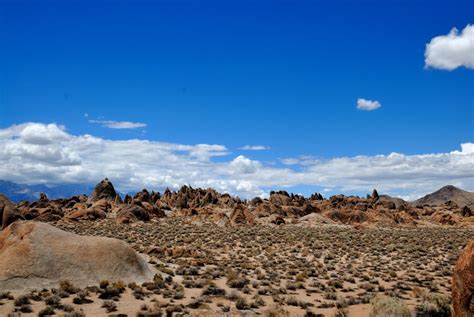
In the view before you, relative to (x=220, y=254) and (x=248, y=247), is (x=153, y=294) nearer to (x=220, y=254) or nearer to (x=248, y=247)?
(x=220, y=254)

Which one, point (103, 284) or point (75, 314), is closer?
point (75, 314)

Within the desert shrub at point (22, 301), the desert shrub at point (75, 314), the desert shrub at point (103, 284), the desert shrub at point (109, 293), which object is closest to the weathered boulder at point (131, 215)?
the desert shrub at point (103, 284)

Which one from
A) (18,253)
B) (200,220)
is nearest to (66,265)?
(18,253)

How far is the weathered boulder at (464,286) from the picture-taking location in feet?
35.1

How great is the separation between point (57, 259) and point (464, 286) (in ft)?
54.9

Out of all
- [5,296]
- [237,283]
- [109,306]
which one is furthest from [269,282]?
[5,296]

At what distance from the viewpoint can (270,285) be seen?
2234 cm

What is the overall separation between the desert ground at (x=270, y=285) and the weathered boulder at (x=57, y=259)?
799mm

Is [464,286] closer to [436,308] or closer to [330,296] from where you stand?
[436,308]

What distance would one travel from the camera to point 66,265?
1939cm

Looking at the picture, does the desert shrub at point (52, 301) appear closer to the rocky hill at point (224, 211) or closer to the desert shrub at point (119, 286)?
the desert shrub at point (119, 286)

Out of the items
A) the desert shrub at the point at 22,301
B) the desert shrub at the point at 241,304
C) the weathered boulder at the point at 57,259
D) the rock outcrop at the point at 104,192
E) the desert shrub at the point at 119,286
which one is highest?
the rock outcrop at the point at 104,192

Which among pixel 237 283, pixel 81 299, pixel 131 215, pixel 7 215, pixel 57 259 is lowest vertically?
pixel 81 299

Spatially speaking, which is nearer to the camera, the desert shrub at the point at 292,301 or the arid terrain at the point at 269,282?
the arid terrain at the point at 269,282
